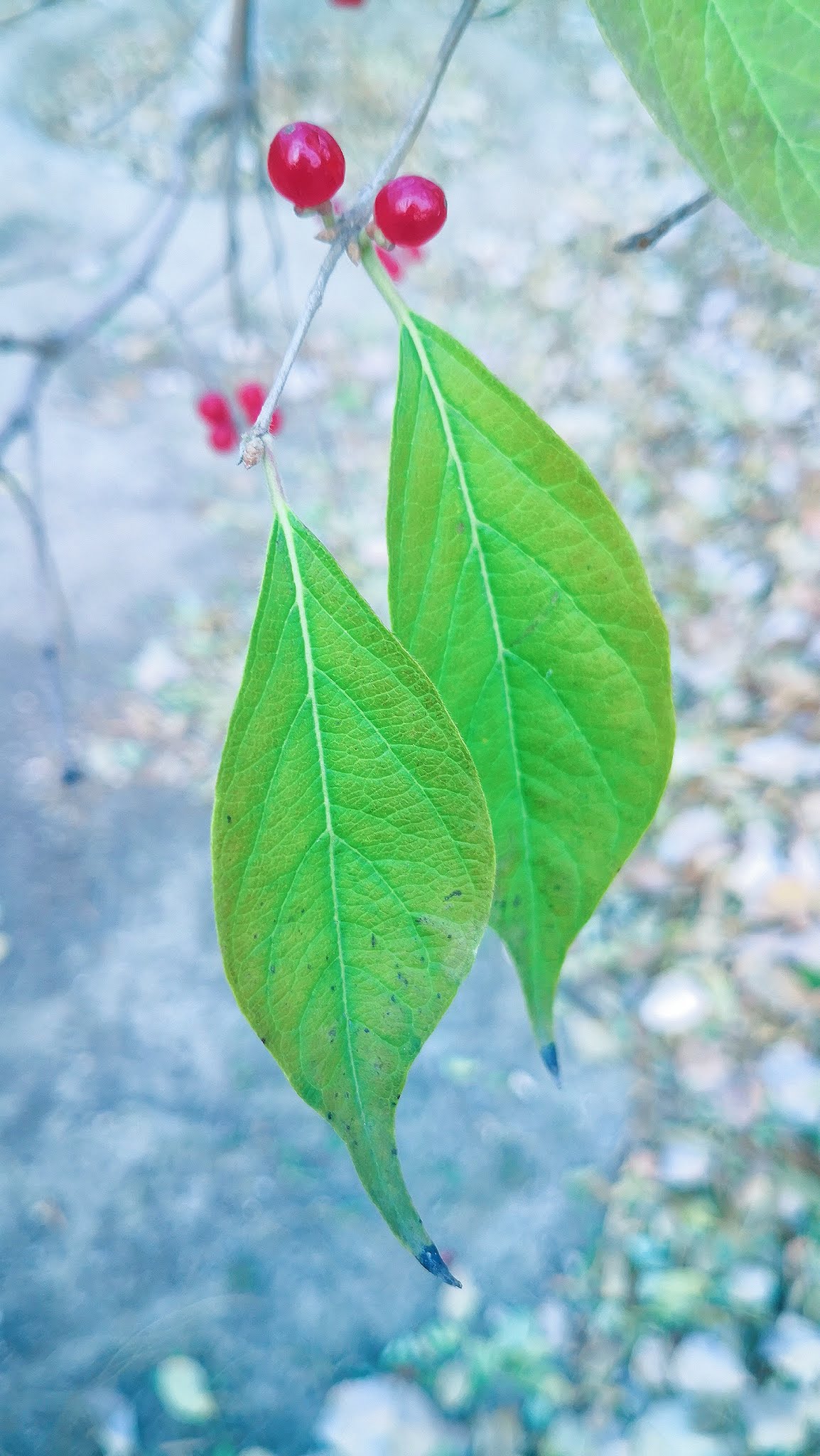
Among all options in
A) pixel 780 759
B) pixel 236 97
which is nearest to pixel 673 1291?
pixel 780 759

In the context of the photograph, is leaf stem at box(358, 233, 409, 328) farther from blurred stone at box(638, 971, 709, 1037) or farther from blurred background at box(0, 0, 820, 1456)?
blurred stone at box(638, 971, 709, 1037)

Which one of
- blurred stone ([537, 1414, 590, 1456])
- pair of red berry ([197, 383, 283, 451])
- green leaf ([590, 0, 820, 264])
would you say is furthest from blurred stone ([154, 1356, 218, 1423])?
green leaf ([590, 0, 820, 264])

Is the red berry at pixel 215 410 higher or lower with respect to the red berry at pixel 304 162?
higher

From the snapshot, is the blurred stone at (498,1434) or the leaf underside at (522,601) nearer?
the leaf underside at (522,601)

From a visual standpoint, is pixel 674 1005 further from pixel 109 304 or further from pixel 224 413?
pixel 109 304

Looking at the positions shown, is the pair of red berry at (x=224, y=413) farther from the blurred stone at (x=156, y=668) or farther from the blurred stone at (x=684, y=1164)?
the blurred stone at (x=684, y=1164)

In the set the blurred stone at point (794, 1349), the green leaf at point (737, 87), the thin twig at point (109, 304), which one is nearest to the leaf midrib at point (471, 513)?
the green leaf at point (737, 87)

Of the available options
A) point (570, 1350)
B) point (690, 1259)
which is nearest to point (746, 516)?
point (690, 1259)
